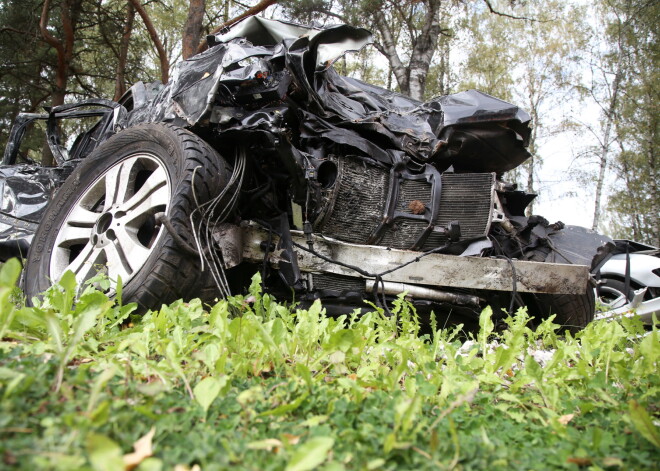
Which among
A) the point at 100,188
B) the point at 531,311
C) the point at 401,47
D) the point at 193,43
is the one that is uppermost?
the point at 401,47

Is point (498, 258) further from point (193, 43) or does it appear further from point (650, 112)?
point (650, 112)

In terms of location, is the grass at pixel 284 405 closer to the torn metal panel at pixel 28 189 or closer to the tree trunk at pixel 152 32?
the torn metal panel at pixel 28 189

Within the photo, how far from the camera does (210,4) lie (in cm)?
1780

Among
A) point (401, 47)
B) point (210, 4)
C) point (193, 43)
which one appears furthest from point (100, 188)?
point (401, 47)

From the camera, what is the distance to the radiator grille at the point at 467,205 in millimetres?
2961

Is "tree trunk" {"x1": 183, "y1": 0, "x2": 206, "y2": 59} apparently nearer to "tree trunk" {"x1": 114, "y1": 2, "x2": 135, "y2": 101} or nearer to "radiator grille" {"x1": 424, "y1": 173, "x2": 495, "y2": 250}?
"tree trunk" {"x1": 114, "y1": 2, "x2": 135, "y2": 101}

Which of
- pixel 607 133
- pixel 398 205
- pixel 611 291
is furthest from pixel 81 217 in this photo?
pixel 607 133

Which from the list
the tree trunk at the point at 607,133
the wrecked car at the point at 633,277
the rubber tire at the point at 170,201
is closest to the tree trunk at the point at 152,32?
the rubber tire at the point at 170,201

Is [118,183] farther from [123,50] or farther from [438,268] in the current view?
[123,50]

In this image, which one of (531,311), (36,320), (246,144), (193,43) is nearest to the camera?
(36,320)

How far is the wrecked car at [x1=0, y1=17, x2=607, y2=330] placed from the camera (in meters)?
2.57

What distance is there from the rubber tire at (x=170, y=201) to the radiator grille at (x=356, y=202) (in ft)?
2.31

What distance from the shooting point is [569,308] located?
3.08 meters

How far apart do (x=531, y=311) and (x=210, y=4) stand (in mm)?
18272
